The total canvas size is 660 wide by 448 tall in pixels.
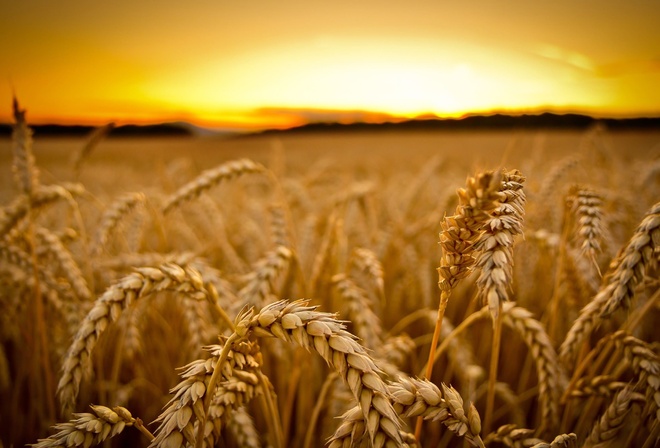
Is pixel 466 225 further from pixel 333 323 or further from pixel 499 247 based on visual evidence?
pixel 333 323

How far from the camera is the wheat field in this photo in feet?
2.73

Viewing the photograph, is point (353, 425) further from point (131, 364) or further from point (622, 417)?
point (131, 364)

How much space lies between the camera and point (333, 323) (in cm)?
80

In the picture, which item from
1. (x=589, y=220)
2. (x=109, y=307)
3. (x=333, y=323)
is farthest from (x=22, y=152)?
(x=589, y=220)

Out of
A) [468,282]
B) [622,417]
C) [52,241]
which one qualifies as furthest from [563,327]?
[52,241]

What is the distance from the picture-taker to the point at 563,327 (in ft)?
7.70

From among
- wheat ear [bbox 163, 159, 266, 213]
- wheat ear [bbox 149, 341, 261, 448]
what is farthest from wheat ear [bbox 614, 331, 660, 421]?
wheat ear [bbox 163, 159, 266, 213]

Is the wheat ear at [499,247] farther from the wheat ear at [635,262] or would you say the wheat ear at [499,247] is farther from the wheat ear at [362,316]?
the wheat ear at [362,316]

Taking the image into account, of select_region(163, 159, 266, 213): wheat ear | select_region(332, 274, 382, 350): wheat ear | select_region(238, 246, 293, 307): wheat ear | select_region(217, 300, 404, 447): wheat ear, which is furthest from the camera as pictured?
select_region(163, 159, 266, 213): wheat ear

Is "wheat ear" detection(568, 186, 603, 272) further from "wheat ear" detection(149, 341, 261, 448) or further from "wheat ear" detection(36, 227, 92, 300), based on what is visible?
"wheat ear" detection(36, 227, 92, 300)

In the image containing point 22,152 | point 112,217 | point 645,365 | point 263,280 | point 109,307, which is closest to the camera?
point 109,307

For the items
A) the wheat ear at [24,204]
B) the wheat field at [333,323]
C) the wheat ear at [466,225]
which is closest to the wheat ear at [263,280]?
the wheat field at [333,323]

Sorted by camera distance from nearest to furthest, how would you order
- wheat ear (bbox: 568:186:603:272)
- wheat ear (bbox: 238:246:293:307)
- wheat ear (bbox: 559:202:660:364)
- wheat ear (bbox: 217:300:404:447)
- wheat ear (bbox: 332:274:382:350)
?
wheat ear (bbox: 217:300:404:447) → wheat ear (bbox: 559:202:660:364) → wheat ear (bbox: 568:186:603:272) → wheat ear (bbox: 238:246:293:307) → wheat ear (bbox: 332:274:382:350)

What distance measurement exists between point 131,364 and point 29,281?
774 mm
